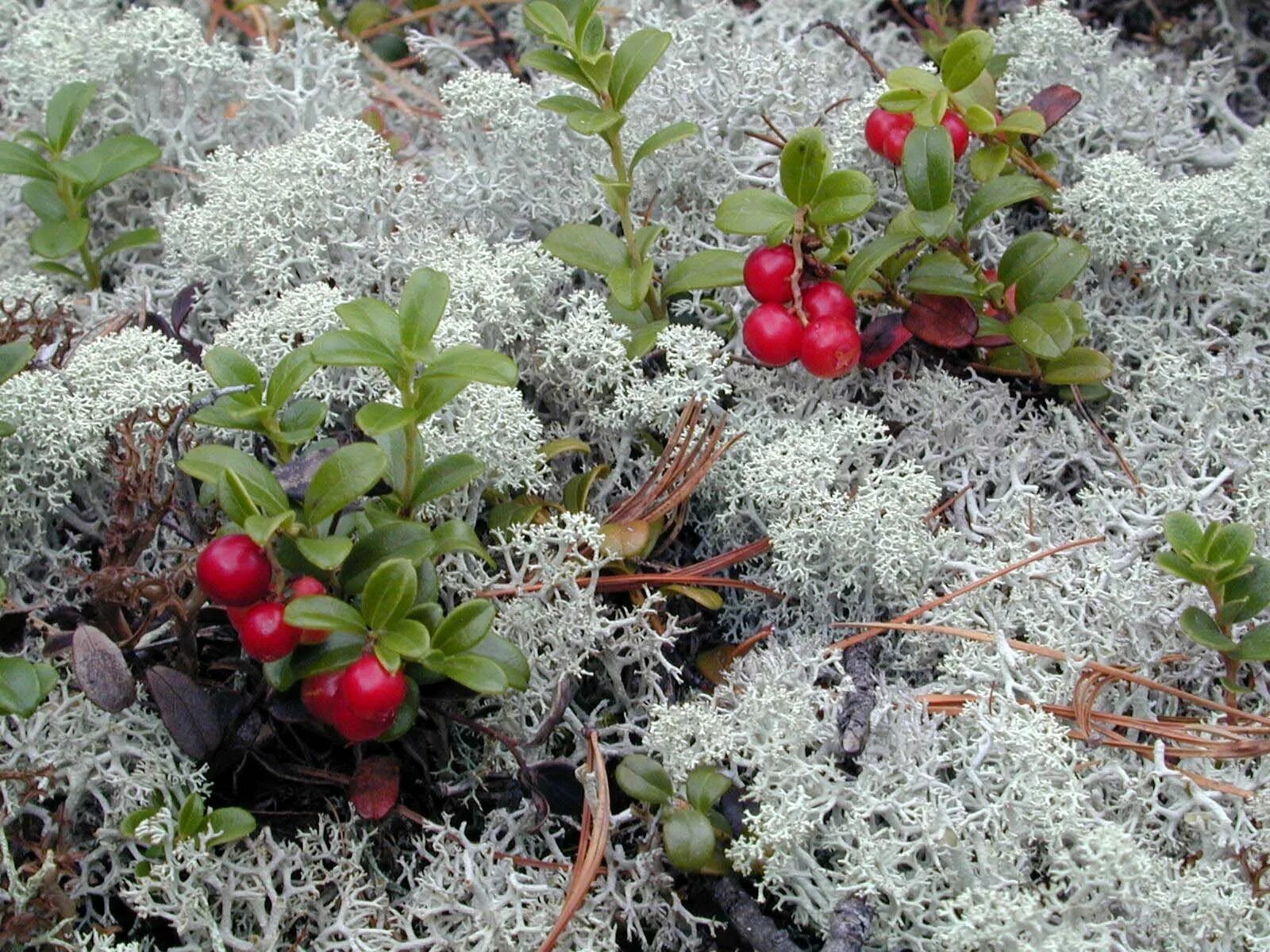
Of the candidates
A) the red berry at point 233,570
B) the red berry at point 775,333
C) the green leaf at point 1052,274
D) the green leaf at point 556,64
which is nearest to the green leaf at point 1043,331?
the green leaf at point 1052,274

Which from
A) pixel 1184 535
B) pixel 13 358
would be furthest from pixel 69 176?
pixel 1184 535

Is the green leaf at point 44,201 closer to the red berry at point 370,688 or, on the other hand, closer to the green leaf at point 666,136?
the green leaf at point 666,136

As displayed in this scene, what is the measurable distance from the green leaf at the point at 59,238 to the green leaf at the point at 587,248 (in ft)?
3.64

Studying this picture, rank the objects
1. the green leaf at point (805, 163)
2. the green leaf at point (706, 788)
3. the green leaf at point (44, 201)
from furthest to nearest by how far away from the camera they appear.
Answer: the green leaf at point (44, 201), the green leaf at point (805, 163), the green leaf at point (706, 788)

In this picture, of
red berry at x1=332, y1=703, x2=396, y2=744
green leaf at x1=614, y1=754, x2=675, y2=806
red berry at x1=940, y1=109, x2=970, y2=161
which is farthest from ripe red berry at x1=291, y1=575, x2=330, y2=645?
red berry at x1=940, y1=109, x2=970, y2=161

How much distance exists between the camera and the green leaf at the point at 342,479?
1964mm

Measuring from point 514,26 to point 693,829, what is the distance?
264cm

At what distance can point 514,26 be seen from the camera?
12.2ft

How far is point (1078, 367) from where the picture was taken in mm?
2668

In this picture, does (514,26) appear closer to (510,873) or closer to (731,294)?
(731,294)

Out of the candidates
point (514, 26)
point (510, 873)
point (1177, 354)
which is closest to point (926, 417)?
point (1177, 354)

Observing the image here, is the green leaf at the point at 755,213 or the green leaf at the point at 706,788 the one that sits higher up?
the green leaf at the point at 755,213

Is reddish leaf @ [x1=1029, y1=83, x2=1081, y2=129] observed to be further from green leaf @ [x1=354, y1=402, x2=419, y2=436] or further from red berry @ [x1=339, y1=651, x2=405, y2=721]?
red berry @ [x1=339, y1=651, x2=405, y2=721]

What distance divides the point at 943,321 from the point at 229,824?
173 centimetres
